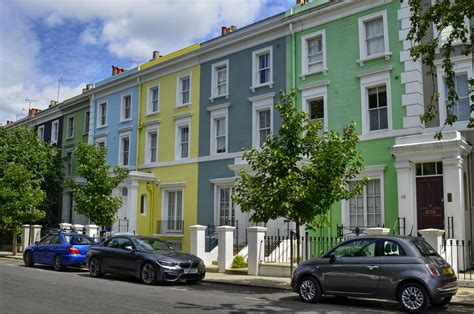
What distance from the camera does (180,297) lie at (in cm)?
1208

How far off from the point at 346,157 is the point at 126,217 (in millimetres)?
15749

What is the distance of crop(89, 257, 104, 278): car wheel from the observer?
1682cm

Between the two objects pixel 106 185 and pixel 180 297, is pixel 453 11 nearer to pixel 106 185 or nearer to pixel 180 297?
pixel 180 297

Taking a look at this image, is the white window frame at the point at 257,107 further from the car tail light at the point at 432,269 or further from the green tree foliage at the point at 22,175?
the car tail light at the point at 432,269

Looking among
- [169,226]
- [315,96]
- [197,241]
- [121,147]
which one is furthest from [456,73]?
[121,147]

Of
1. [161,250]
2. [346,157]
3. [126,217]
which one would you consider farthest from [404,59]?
[126,217]

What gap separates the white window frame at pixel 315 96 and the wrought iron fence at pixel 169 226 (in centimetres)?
895

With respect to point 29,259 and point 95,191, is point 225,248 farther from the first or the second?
point 29,259

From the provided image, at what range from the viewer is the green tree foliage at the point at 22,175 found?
2698 cm

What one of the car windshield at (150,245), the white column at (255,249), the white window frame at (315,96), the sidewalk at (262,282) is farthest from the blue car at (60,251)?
the white window frame at (315,96)

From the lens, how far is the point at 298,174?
14836mm

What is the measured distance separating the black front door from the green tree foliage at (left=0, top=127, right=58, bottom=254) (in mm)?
19559

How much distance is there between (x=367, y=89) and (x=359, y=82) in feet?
1.35

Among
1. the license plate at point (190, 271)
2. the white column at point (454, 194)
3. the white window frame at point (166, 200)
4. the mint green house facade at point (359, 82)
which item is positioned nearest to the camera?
the license plate at point (190, 271)
